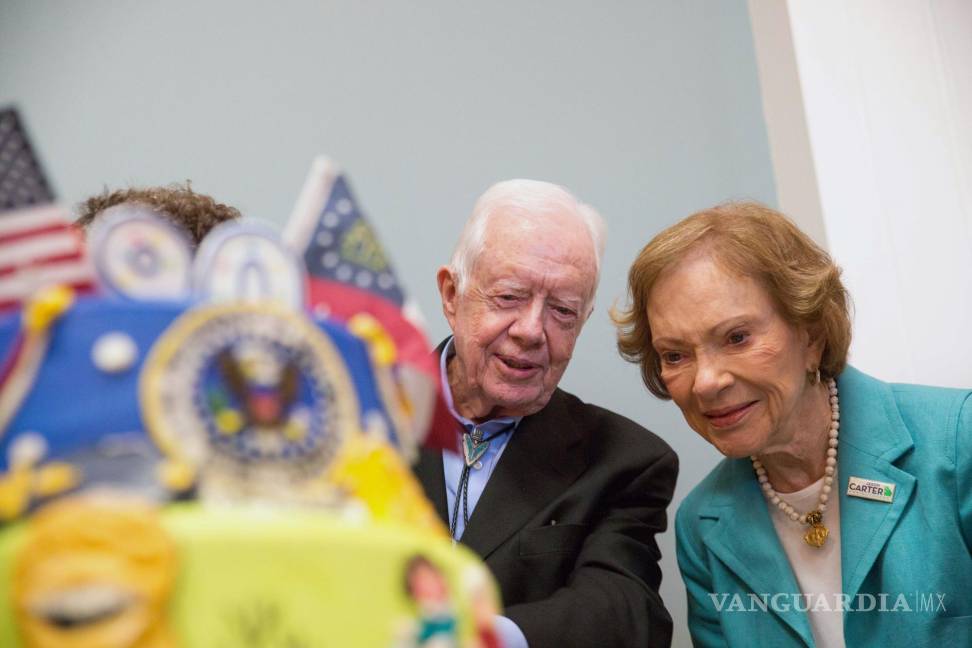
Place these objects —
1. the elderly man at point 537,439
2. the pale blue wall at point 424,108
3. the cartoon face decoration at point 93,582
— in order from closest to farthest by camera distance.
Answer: the cartoon face decoration at point 93,582 < the elderly man at point 537,439 < the pale blue wall at point 424,108

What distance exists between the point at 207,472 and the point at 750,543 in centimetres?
119

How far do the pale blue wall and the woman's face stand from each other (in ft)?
1.70

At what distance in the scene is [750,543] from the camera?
5.26ft

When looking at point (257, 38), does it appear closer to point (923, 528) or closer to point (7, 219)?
point (7, 219)

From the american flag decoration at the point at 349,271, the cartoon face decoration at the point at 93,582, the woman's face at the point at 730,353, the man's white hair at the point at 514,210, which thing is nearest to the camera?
the cartoon face decoration at the point at 93,582

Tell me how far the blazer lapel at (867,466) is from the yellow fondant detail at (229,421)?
3.79 feet

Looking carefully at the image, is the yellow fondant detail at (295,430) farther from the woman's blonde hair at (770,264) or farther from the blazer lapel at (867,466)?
the blazer lapel at (867,466)

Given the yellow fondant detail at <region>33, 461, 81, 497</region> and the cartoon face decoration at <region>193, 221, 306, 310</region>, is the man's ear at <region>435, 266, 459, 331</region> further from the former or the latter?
the yellow fondant detail at <region>33, 461, 81, 497</region>

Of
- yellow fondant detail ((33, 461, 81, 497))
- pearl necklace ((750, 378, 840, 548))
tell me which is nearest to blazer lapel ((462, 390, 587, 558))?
pearl necklace ((750, 378, 840, 548))

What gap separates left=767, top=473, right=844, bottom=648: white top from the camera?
152cm

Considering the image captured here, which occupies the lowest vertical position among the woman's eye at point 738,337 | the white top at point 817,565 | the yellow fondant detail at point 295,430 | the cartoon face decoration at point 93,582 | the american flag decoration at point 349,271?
the white top at point 817,565

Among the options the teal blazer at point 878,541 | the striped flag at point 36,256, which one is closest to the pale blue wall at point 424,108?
the teal blazer at point 878,541

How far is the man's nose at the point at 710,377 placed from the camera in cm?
149

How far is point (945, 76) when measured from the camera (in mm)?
2160
